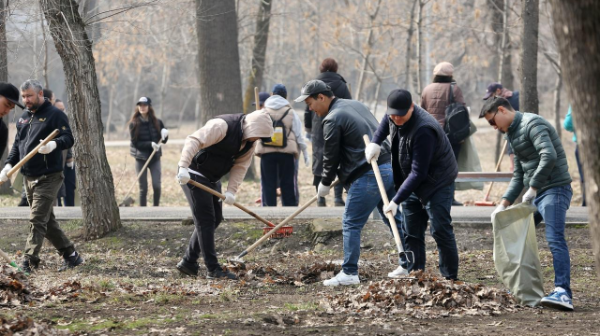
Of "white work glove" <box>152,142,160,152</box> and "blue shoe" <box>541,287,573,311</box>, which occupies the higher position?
"white work glove" <box>152,142,160,152</box>

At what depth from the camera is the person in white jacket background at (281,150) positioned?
11047 mm

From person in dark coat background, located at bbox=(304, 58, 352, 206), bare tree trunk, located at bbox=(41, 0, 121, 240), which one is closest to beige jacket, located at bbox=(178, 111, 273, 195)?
bare tree trunk, located at bbox=(41, 0, 121, 240)

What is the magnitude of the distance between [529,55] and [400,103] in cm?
576

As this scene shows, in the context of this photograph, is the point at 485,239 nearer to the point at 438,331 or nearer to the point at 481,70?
the point at 438,331

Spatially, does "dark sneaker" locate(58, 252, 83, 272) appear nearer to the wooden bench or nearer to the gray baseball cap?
the gray baseball cap

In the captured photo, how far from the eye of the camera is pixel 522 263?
6.23 meters

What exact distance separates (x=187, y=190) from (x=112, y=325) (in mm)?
2318

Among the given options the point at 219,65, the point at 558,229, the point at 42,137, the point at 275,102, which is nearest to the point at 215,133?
the point at 42,137

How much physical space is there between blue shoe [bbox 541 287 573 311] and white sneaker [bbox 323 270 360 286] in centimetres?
175

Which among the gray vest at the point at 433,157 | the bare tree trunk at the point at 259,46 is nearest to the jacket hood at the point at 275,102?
the gray vest at the point at 433,157

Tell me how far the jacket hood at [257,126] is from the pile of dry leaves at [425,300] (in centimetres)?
176

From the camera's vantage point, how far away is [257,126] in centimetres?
712

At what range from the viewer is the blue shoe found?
6.05 m

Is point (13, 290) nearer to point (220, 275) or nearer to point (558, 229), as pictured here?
point (220, 275)
